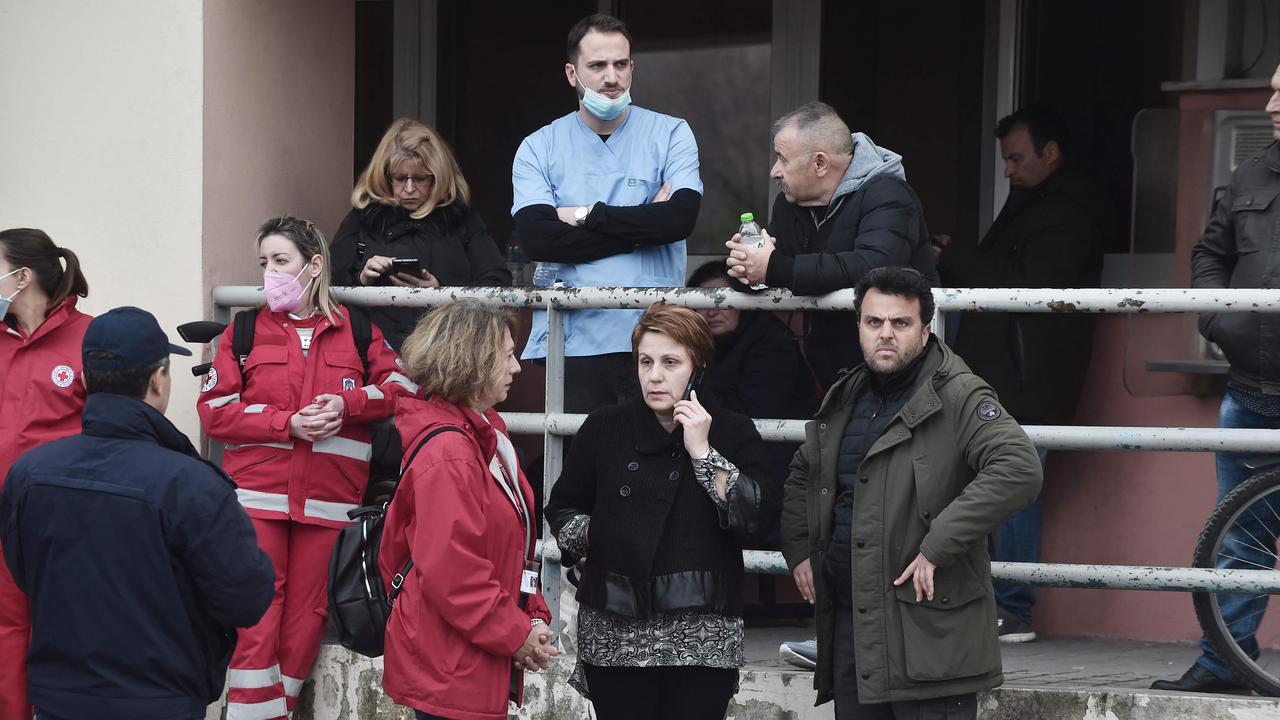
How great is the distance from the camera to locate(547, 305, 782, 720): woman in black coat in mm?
4395

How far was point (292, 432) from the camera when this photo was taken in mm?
5352

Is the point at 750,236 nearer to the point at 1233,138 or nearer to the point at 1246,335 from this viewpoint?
the point at 1246,335

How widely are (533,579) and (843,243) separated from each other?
148 centimetres

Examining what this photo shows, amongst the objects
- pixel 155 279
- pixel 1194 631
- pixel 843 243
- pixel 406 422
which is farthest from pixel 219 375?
pixel 1194 631

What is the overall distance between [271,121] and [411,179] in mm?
826

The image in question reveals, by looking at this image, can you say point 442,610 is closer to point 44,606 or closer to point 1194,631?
point 44,606

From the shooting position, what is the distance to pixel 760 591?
6.70 m

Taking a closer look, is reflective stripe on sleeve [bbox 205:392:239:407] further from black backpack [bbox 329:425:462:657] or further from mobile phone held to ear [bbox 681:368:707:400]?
mobile phone held to ear [bbox 681:368:707:400]

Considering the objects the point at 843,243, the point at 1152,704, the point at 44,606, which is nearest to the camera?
the point at 44,606

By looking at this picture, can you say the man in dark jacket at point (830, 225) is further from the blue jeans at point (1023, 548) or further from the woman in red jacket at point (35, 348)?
the woman in red jacket at point (35, 348)

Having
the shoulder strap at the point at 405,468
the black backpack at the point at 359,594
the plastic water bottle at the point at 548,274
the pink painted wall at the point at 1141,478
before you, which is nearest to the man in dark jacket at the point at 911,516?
the shoulder strap at the point at 405,468

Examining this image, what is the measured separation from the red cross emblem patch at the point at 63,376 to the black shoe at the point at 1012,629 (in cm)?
340

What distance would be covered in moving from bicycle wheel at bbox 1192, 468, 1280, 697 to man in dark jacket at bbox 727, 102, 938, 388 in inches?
44.6

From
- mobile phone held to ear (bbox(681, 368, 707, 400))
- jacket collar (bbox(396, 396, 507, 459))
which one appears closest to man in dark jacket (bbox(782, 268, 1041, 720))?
mobile phone held to ear (bbox(681, 368, 707, 400))
